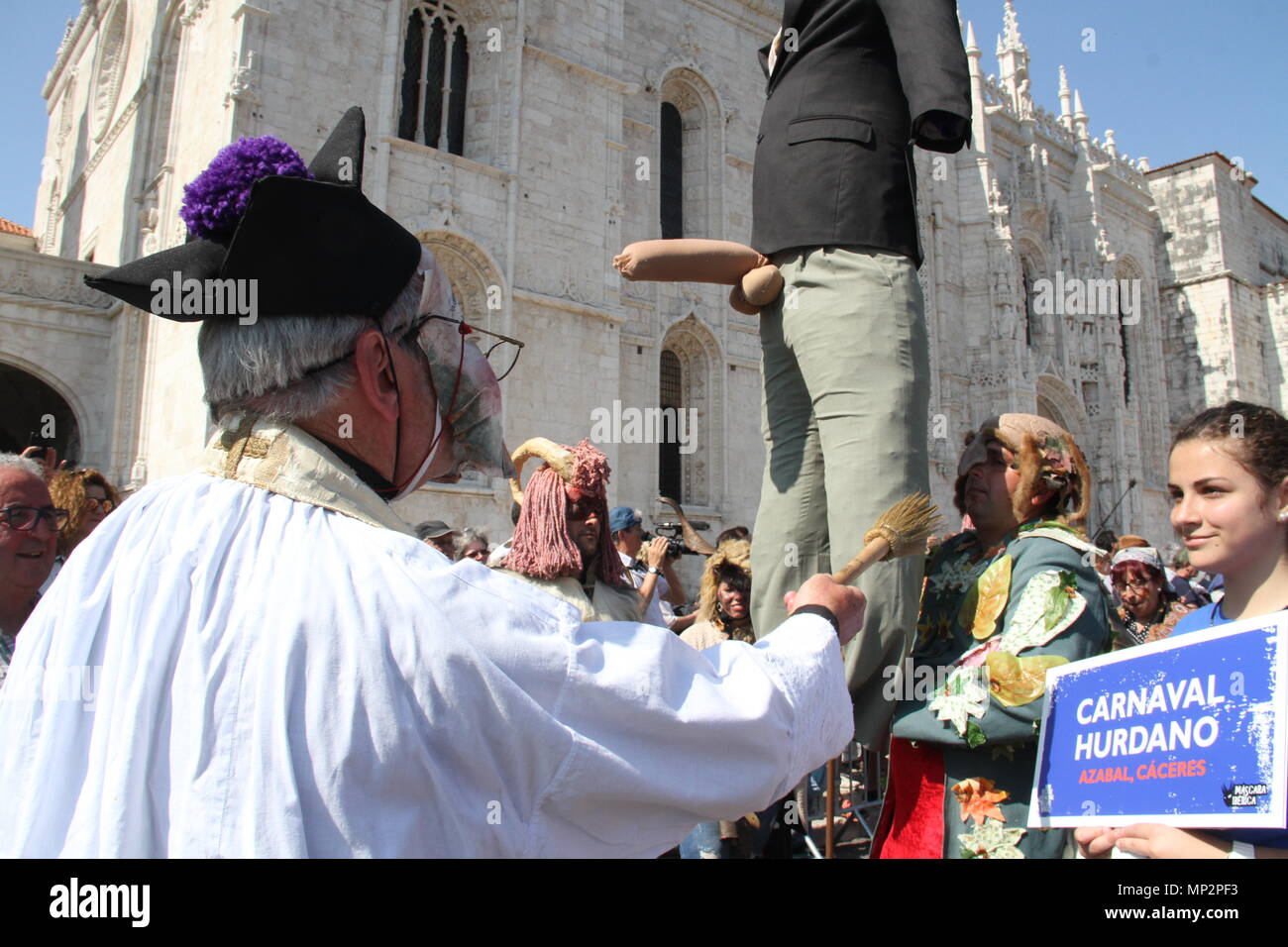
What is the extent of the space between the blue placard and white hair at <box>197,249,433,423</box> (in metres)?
1.65

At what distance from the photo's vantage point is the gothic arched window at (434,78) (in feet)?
49.3

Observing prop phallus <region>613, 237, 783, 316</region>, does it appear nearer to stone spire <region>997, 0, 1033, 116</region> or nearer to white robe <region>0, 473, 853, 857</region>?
white robe <region>0, 473, 853, 857</region>

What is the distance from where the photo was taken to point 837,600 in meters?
1.69

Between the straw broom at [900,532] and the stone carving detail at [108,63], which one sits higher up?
the stone carving detail at [108,63]

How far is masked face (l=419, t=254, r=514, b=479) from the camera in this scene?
162 centimetres

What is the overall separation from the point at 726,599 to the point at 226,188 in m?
4.06

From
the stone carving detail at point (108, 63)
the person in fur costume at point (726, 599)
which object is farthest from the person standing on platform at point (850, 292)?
the stone carving detail at point (108, 63)

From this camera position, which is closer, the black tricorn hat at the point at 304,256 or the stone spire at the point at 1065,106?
the black tricorn hat at the point at 304,256

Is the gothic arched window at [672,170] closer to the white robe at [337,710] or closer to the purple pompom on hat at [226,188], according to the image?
the purple pompom on hat at [226,188]

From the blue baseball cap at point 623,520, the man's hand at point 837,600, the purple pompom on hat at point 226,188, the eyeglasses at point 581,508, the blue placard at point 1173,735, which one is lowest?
the blue placard at point 1173,735

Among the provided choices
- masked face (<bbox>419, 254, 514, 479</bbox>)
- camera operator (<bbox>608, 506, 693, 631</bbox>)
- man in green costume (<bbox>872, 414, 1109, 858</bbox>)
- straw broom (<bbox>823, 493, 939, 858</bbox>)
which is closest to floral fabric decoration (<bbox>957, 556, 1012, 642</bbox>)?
man in green costume (<bbox>872, 414, 1109, 858</bbox>)

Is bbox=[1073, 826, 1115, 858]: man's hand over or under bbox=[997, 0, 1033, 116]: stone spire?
under

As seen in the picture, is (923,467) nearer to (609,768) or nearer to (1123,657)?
(1123,657)

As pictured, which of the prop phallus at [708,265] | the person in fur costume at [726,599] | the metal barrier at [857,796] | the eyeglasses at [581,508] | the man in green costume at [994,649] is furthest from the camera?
the metal barrier at [857,796]
